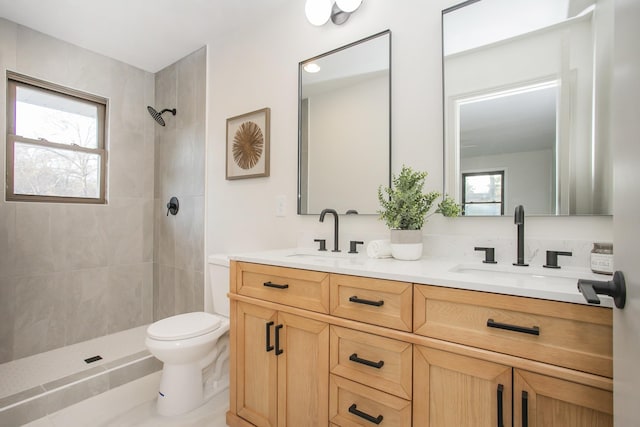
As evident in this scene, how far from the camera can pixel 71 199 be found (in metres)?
2.49

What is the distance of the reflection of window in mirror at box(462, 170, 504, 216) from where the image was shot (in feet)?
4.20

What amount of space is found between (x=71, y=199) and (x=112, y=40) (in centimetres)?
132

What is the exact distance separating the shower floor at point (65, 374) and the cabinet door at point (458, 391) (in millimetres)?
2007

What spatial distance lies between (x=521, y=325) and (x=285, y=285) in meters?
0.84

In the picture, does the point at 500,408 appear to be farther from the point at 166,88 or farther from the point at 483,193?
the point at 166,88

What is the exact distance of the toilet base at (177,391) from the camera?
1.74 meters

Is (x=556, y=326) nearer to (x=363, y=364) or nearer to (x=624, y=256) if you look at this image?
(x=624, y=256)

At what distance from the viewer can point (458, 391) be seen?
2.85ft

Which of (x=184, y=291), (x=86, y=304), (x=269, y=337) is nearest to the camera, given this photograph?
(x=269, y=337)

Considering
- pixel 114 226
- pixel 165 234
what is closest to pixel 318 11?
pixel 165 234

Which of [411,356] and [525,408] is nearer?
[525,408]

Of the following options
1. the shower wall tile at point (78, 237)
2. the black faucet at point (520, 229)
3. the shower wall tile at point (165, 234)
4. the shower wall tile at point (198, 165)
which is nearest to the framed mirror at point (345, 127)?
the black faucet at point (520, 229)

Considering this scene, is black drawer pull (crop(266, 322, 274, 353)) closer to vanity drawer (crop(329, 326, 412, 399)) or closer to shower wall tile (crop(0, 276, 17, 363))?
vanity drawer (crop(329, 326, 412, 399))

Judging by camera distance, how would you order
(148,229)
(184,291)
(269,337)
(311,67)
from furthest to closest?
(148,229), (184,291), (311,67), (269,337)
